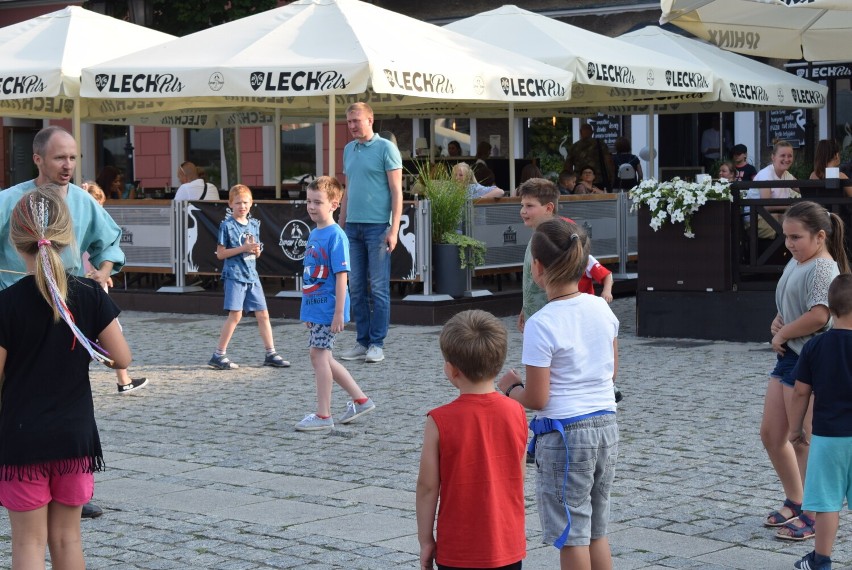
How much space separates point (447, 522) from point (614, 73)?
1303 centimetres

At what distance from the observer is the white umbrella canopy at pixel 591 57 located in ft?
54.4

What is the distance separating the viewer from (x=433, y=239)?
14477mm

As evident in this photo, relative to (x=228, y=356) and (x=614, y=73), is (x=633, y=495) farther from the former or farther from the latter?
(x=614, y=73)

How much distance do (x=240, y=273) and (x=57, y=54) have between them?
6037 millimetres

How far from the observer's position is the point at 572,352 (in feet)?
15.4

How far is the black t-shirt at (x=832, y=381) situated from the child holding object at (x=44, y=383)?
265cm

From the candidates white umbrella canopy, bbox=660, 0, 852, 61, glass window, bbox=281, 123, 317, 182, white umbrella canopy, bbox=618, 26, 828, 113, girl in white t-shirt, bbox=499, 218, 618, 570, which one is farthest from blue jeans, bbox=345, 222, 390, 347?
glass window, bbox=281, 123, 317, 182

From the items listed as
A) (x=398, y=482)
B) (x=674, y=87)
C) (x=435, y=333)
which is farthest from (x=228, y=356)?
(x=674, y=87)

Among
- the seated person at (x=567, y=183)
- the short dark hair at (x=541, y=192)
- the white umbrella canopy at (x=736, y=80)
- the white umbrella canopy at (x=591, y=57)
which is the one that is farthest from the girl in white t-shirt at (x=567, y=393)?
the white umbrella canopy at (x=736, y=80)

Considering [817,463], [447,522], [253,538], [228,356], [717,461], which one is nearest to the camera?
[447,522]

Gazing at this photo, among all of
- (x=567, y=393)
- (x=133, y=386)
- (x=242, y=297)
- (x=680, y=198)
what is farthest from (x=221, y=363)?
(x=567, y=393)

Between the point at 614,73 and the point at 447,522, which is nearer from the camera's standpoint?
the point at 447,522

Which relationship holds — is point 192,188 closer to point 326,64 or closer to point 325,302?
point 326,64

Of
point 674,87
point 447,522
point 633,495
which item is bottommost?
point 633,495
